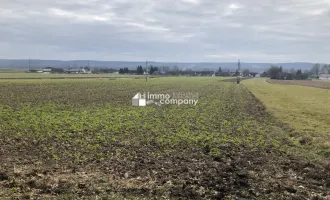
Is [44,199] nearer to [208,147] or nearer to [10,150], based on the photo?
[10,150]

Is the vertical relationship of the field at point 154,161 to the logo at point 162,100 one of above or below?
below

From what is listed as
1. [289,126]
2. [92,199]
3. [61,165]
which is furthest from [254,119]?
[92,199]

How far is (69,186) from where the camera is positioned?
7.99 m

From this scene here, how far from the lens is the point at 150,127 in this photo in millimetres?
16812

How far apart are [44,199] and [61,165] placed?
9.52 ft

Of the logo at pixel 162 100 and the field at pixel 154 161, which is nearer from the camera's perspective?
the field at pixel 154 161

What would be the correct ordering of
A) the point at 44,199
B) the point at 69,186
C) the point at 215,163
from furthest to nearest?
the point at 215,163
the point at 69,186
the point at 44,199

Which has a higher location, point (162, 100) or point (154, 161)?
point (162, 100)

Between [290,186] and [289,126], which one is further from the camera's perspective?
[289,126]

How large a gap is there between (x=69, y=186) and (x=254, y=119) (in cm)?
1576

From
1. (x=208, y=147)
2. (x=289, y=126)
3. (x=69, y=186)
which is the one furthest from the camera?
(x=289, y=126)

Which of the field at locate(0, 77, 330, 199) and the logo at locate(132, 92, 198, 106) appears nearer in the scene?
the field at locate(0, 77, 330, 199)

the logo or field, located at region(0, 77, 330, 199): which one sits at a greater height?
the logo

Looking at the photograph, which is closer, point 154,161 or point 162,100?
point 154,161
